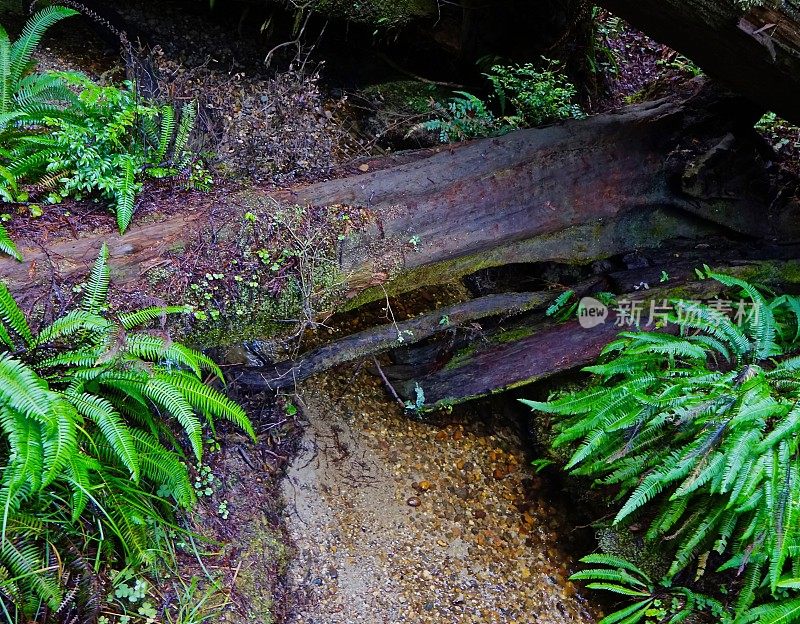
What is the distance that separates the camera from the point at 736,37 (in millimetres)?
3328

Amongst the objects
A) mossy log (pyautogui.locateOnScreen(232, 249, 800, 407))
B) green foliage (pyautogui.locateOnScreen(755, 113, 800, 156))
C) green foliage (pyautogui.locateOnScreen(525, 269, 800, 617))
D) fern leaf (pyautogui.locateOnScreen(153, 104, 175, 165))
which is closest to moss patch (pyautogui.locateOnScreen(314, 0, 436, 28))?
fern leaf (pyautogui.locateOnScreen(153, 104, 175, 165))

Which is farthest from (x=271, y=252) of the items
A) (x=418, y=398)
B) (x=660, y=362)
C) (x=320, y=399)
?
(x=660, y=362)

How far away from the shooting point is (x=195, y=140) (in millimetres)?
3736

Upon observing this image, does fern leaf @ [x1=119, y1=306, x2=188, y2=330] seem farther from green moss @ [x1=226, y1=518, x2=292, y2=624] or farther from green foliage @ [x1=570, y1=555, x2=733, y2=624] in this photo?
green foliage @ [x1=570, y1=555, x2=733, y2=624]

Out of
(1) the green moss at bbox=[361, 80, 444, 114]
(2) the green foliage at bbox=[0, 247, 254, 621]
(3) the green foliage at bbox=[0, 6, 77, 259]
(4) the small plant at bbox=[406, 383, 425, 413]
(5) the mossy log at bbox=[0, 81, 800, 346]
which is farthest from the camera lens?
(1) the green moss at bbox=[361, 80, 444, 114]

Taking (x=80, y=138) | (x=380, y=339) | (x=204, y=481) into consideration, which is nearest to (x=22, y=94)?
(x=80, y=138)

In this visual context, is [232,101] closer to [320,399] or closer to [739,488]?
[320,399]

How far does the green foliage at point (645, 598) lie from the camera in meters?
3.59

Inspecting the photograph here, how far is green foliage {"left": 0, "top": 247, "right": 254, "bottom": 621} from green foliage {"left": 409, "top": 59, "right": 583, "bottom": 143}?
245cm

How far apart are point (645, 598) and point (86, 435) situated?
133 inches

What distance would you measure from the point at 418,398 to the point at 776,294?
2.83 m

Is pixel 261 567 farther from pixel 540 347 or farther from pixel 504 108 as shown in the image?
pixel 504 108

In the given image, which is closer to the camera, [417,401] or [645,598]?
[645,598]

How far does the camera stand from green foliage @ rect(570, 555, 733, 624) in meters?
3.59
